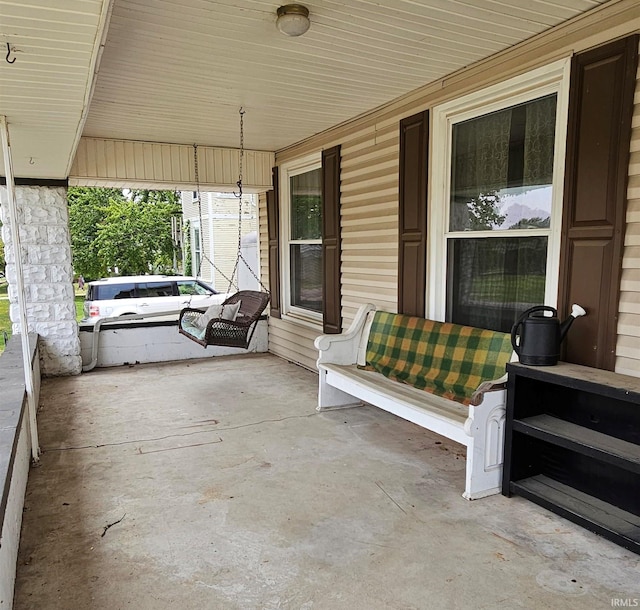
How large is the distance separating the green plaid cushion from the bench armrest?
14 cm

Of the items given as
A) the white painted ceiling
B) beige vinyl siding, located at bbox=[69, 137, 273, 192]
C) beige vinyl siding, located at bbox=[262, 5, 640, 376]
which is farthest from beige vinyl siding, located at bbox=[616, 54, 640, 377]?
beige vinyl siding, located at bbox=[69, 137, 273, 192]

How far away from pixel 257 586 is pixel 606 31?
10.3ft

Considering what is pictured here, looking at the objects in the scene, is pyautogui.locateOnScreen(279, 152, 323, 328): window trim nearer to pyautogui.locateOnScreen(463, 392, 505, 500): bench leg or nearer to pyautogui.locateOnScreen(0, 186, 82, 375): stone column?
pyautogui.locateOnScreen(0, 186, 82, 375): stone column

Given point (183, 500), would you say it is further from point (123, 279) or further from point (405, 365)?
point (123, 279)

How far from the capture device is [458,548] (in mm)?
2293

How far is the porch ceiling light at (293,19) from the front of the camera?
2490 mm

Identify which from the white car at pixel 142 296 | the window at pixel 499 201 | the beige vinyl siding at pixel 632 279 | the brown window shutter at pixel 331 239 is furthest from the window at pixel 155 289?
the beige vinyl siding at pixel 632 279

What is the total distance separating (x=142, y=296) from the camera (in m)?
7.62

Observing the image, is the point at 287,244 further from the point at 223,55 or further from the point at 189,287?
the point at 223,55

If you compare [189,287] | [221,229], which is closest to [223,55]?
[189,287]

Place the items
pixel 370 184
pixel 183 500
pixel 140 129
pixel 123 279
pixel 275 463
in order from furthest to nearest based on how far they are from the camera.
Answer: pixel 123 279 < pixel 140 129 < pixel 370 184 < pixel 275 463 < pixel 183 500

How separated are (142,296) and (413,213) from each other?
198 inches

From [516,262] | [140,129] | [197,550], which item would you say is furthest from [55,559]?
[140,129]

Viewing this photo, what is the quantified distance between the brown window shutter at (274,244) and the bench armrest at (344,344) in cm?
232
